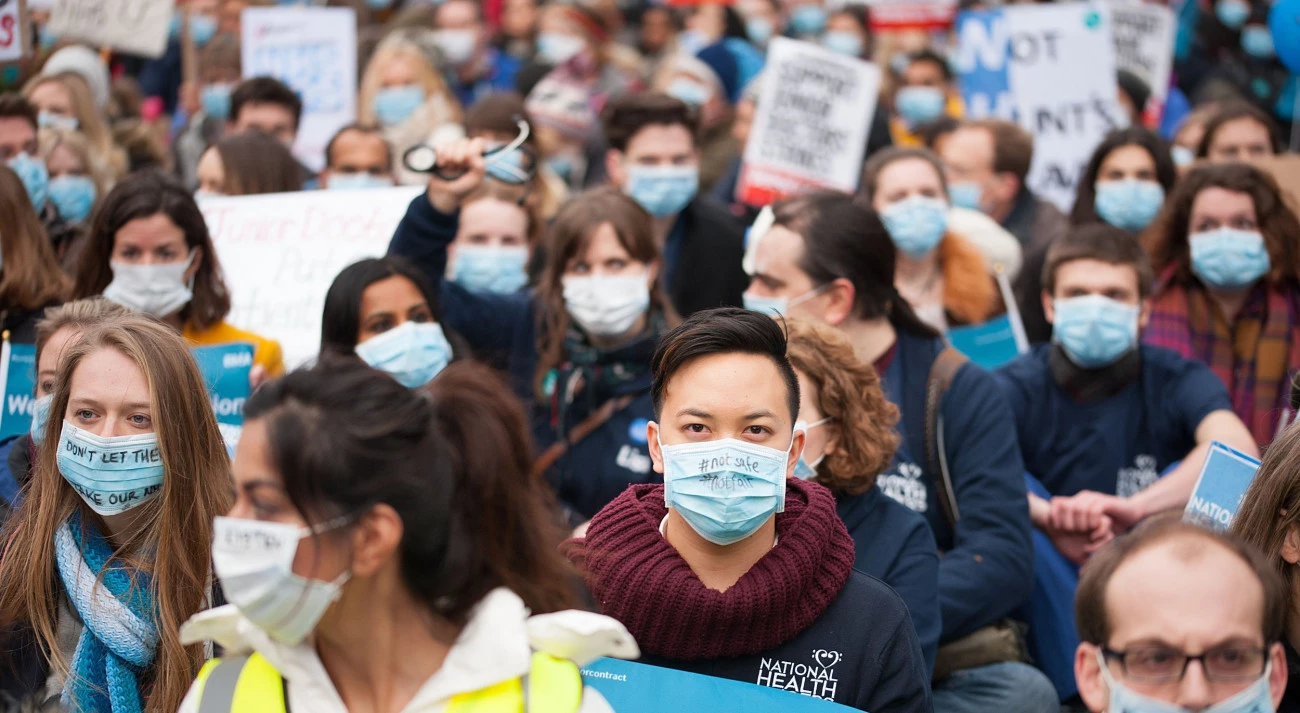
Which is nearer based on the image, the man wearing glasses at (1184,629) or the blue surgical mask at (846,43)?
the man wearing glasses at (1184,629)

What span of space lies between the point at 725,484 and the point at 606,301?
258cm

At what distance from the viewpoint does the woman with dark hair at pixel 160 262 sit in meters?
5.57

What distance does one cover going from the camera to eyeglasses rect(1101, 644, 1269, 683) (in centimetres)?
271

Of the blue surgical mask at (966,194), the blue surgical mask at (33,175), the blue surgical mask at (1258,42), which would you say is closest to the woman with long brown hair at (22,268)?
the blue surgical mask at (33,175)

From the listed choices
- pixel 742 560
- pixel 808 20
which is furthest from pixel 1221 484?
pixel 808 20

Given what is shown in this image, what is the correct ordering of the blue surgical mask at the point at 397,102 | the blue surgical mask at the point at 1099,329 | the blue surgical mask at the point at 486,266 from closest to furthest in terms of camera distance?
the blue surgical mask at the point at 1099,329, the blue surgical mask at the point at 486,266, the blue surgical mask at the point at 397,102

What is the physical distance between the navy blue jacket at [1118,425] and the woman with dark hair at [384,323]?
213 centimetres

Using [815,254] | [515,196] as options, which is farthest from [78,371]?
[515,196]

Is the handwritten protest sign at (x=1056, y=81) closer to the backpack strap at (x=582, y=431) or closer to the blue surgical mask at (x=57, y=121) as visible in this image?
the backpack strap at (x=582, y=431)

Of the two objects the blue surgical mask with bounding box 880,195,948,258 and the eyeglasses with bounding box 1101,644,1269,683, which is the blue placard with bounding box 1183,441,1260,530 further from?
the blue surgical mask with bounding box 880,195,948,258

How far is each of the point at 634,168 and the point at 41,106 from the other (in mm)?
3329

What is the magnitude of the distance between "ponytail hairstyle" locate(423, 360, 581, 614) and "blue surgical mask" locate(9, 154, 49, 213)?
449cm

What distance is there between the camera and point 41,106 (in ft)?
26.3

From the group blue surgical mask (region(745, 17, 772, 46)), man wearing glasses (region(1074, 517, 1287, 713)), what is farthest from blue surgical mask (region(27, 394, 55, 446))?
blue surgical mask (region(745, 17, 772, 46))
